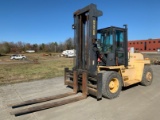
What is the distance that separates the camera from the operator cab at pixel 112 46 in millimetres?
6598

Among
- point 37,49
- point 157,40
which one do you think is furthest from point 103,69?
point 37,49

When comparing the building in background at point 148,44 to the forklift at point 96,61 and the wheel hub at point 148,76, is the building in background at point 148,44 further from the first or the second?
the forklift at point 96,61

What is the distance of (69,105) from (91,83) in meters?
1.23

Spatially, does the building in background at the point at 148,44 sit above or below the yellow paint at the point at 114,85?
above

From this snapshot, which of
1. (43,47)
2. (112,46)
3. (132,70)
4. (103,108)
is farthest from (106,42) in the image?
(43,47)

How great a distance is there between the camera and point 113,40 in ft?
21.5

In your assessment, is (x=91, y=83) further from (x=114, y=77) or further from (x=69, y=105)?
(x=69, y=105)

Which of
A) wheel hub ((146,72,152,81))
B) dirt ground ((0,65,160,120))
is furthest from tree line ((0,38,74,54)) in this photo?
dirt ground ((0,65,160,120))

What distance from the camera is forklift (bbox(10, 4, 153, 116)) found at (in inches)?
234

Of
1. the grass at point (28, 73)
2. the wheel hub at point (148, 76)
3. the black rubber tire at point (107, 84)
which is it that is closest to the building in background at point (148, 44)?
the grass at point (28, 73)

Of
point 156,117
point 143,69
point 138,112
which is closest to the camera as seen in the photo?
point 156,117

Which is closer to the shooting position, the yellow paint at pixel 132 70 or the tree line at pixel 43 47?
the yellow paint at pixel 132 70

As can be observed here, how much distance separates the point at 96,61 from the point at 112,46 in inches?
34.5

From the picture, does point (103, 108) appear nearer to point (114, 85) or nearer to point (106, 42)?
point (114, 85)
